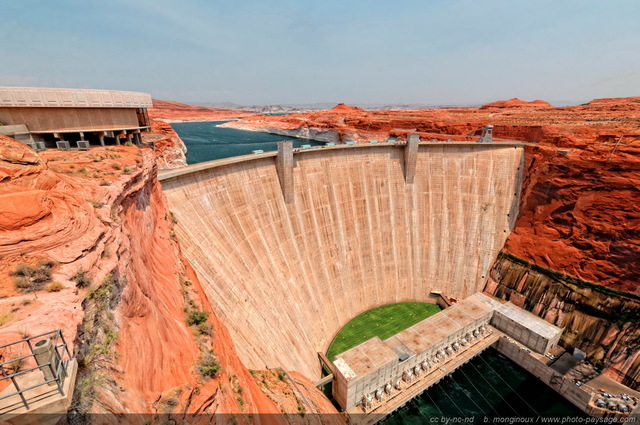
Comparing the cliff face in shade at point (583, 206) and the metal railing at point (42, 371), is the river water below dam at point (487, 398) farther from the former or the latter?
the metal railing at point (42, 371)

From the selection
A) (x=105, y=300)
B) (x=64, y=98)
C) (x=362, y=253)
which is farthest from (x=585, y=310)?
(x=64, y=98)

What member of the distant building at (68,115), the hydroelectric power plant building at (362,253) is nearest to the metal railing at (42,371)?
the hydroelectric power plant building at (362,253)

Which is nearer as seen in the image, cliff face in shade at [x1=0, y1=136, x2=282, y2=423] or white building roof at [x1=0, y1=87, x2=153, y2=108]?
cliff face in shade at [x1=0, y1=136, x2=282, y2=423]

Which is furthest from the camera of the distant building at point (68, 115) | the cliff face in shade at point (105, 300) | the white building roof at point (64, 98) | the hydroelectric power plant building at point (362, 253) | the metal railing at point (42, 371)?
the hydroelectric power plant building at point (362, 253)

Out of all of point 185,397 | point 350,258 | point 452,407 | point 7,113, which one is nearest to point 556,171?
point 350,258

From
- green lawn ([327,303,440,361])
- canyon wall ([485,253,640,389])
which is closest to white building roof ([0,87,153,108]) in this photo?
green lawn ([327,303,440,361])

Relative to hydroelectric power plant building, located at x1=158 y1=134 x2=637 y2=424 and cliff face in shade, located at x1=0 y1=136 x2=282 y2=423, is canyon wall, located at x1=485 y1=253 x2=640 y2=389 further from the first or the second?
cliff face in shade, located at x1=0 y1=136 x2=282 y2=423
